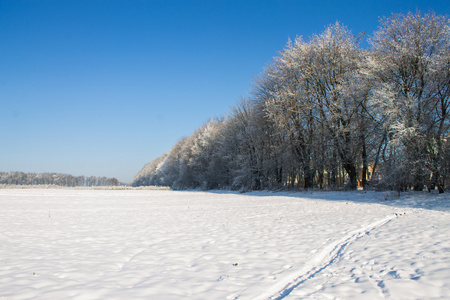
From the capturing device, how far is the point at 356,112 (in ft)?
78.7

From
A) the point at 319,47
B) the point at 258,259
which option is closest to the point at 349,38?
the point at 319,47

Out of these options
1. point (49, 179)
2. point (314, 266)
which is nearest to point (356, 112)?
point (314, 266)

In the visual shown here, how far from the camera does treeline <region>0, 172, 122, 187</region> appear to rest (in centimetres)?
15600

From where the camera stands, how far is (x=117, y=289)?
4.42m

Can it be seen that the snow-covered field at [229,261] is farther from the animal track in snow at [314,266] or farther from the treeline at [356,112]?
the treeline at [356,112]

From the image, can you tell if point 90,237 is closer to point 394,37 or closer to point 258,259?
point 258,259

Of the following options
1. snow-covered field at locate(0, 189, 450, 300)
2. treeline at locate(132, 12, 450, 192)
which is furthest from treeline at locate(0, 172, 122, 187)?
snow-covered field at locate(0, 189, 450, 300)

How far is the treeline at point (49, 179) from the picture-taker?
156m

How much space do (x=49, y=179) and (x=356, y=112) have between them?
183 meters

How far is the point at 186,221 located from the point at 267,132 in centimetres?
2642

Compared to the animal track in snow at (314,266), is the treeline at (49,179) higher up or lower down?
lower down

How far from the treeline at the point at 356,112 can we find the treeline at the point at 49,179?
16180 centimetres


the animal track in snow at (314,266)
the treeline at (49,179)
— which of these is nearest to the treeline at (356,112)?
the animal track in snow at (314,266)

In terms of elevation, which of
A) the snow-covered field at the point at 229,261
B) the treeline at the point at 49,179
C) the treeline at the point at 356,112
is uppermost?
the treeline at the point at 356,112
